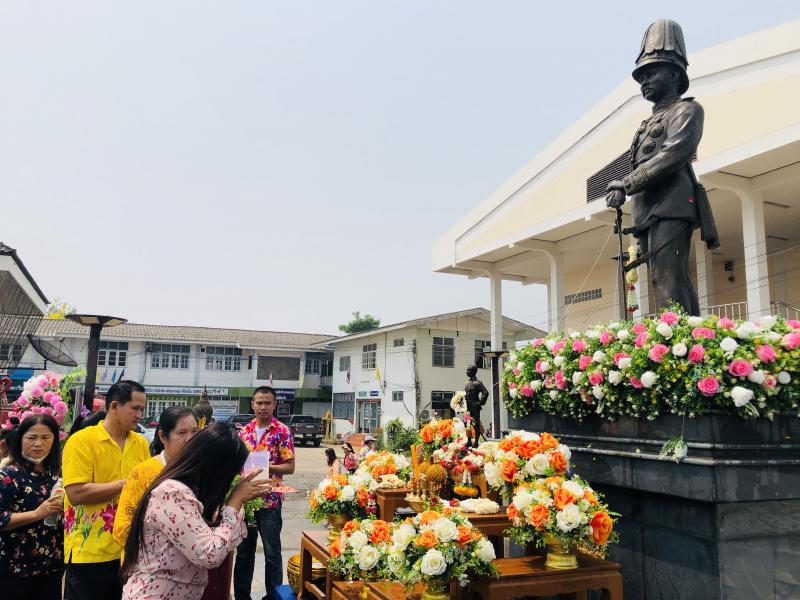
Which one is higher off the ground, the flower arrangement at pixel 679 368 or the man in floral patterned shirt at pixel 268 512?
the flower arrangement at pixel 679 368

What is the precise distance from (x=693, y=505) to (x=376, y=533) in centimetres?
155

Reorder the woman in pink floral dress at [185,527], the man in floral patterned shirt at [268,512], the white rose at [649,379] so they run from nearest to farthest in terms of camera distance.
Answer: the woman in pink floral dress at [185,527], the white rose at [649,379], the man in floral patterned shirt at [268,512]

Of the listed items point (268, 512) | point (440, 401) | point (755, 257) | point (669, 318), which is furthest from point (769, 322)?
point (440, 401)

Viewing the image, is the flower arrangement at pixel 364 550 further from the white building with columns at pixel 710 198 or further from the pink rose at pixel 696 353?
the white building with columns at pixel 710 198

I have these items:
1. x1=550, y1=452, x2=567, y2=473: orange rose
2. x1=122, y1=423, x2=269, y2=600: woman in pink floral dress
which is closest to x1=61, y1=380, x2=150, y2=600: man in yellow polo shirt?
x1=122, y1=423, x2=269, y2=600: woman in pink floral dress

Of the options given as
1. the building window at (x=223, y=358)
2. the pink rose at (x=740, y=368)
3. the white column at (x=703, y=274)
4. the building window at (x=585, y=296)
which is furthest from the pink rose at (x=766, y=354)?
the building window at (x=223, y=358)

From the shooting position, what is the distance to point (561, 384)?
3.73 m

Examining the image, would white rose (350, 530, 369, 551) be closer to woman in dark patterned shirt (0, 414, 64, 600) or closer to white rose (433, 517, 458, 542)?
white rose (433, 517, 458, 542)

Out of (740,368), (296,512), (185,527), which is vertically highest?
(740,368)

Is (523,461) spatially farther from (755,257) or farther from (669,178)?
(755,257)

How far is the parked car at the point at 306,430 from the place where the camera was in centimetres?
2805

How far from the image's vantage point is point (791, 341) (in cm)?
295

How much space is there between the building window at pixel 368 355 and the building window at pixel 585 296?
13009 mm

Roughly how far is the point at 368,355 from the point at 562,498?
27505 millimetres
